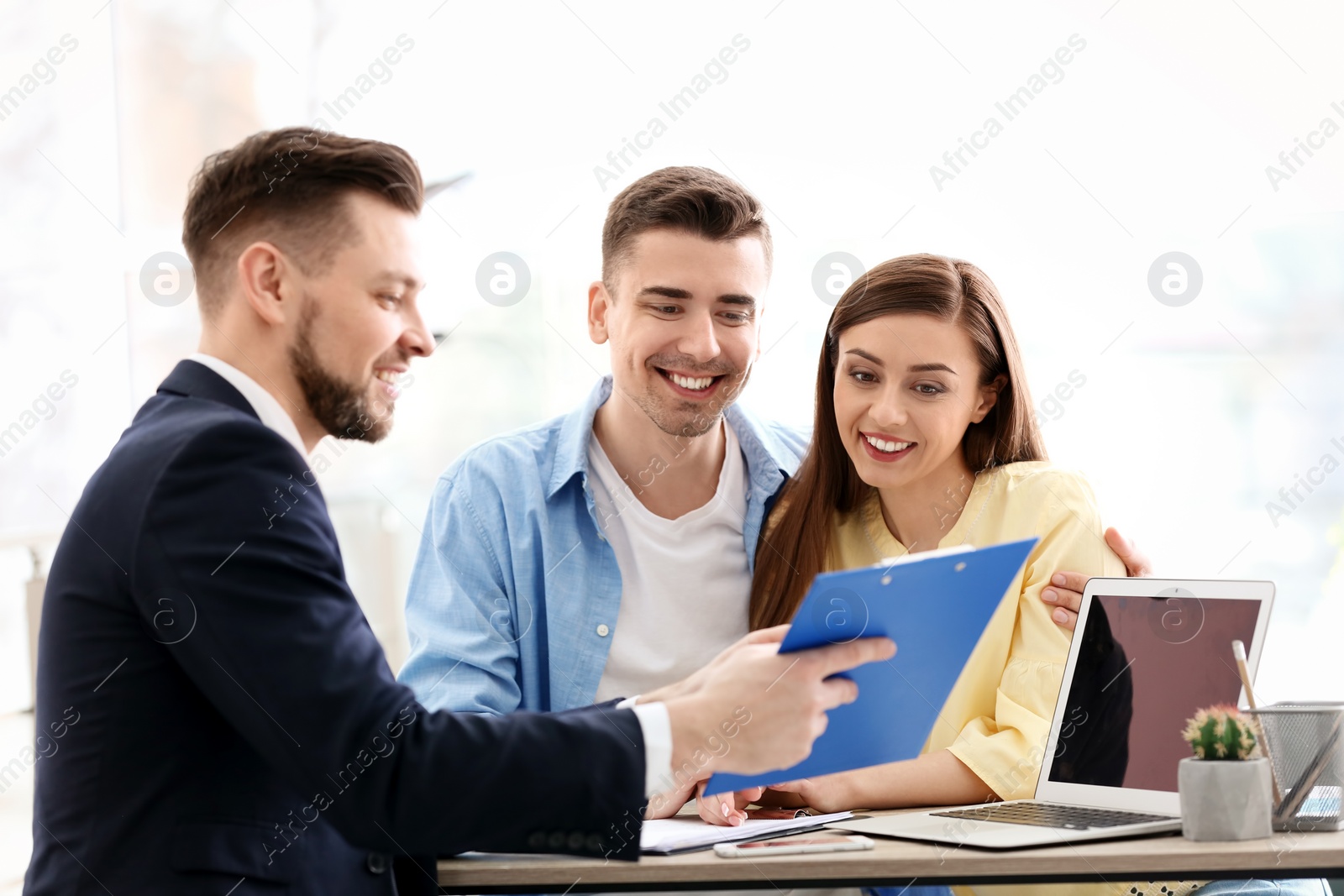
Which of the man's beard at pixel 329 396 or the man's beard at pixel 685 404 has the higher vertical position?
the man's beard at pixel 685 404

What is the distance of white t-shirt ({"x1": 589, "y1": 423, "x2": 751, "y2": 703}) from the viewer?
208cm

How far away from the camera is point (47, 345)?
295 cm

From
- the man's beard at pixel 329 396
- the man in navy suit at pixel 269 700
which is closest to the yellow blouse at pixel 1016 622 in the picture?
the man in navy suit at pixel 269 700

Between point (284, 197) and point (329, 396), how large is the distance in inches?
9.3

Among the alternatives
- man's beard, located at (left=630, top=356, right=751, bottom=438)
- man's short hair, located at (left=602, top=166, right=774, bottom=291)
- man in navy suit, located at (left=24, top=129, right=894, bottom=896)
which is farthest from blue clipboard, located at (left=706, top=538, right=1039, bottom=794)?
man's short hair, located at (left=602, top=166, right=774, bottom=291)

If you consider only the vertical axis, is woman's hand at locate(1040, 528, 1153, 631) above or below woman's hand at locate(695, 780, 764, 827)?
above

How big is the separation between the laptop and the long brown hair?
1.57 ft

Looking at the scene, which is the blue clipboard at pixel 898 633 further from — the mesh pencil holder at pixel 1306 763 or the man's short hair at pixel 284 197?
the man's short hair at pixel 284 197

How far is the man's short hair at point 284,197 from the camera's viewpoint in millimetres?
1325

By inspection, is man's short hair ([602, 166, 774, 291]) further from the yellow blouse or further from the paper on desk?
the paper on desk

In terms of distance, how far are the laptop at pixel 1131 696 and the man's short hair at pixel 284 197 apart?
3.22ft

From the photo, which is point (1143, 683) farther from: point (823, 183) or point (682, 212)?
point (823, 183)

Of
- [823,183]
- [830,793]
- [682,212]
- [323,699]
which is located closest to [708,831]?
[830,793]

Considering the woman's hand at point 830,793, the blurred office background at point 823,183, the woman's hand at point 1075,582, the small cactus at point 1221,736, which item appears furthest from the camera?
the blurred office background at point 823,183
